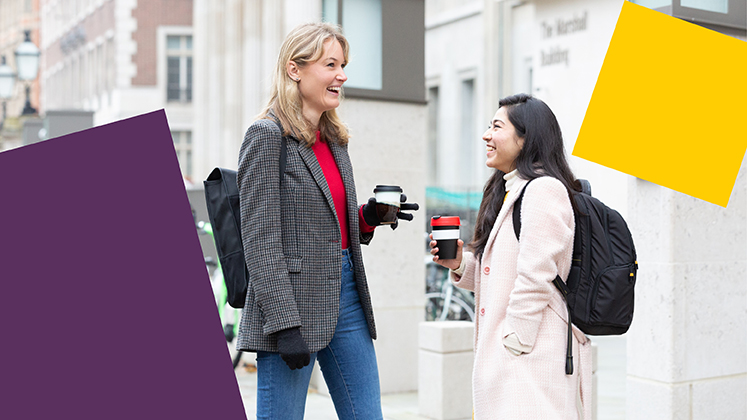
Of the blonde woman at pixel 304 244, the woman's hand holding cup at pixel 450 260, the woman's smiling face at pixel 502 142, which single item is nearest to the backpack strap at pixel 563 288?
the woman's smiling face at pixel 502 142

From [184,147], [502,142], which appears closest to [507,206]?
[502,142]

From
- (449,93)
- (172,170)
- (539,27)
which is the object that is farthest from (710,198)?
(449,93)

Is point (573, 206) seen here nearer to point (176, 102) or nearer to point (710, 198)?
point (710, 198)

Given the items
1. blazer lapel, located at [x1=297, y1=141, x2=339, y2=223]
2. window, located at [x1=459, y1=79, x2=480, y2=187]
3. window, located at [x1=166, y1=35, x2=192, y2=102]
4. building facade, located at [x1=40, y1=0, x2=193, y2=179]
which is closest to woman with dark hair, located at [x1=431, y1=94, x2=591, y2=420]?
blazer lapel, located at [x1=297, y1=141, x2=339, y2=223]

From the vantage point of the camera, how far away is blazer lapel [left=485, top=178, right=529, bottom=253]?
10.3 feet

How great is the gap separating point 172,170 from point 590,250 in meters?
1.41

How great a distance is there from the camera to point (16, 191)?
268 cm

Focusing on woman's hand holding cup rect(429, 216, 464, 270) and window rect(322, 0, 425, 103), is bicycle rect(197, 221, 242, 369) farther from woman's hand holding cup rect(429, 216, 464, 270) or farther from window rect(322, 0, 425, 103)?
woman's hand holding cup rect(429, 216, 464, 270)

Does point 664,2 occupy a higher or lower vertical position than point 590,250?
higher

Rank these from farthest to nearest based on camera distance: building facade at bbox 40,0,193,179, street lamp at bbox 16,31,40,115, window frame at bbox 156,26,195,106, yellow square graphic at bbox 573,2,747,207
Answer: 1. window frame at bbox 156,26,195,106
2. building facade at bbox 40,0,193,179
3. street lamp at bbox 16,31,40,115
4. yellow square graphic at bbox 573,2,747,207

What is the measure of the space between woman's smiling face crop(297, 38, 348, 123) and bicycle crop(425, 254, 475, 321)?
7289 mm

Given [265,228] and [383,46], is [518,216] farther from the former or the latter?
[383,46]

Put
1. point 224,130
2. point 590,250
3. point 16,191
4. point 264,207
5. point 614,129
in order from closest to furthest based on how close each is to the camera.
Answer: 1. point 16,191
2. point 264,207
3. point 590,250
4. point 614,129
5. point 224,130

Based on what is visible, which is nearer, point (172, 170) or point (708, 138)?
point (172, 170)
